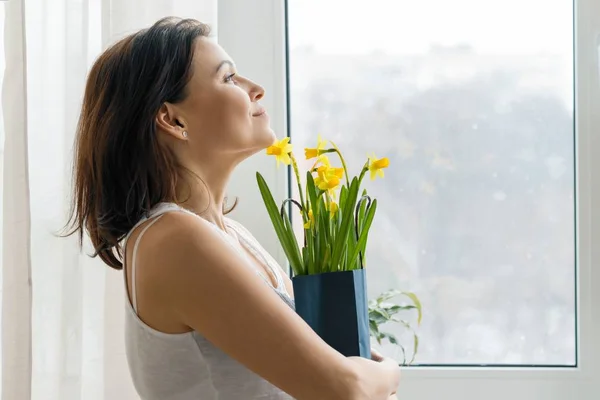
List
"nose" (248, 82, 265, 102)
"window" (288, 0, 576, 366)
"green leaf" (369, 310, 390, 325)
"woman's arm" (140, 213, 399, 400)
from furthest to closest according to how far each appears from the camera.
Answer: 1. "window" (288, 0, 576, 366)
2. "green leaf" (369, 310, 390, 325)
3. "nose" (248, 82, 265, 102)
4. "woman's arm" (140, 213, 399, 400)

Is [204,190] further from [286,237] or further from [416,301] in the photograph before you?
[416,301]

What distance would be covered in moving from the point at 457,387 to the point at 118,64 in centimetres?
101

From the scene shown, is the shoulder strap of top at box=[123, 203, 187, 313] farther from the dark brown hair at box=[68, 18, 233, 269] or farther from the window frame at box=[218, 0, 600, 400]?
the window frame at box=[218, 0, 600, 400]

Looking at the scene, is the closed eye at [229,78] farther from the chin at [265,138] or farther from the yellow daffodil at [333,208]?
the yellow daffodil at [333,208]

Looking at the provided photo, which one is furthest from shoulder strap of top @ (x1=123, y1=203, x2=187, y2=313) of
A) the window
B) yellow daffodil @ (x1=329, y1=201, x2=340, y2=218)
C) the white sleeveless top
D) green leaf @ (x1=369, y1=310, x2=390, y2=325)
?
the window

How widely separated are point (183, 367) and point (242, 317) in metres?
0.14

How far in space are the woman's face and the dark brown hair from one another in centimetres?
2

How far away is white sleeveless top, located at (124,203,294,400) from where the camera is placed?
40.4 inches

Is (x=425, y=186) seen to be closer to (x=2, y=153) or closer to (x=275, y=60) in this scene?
(x=275, y=60)

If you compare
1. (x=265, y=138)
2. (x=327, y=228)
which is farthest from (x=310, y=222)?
(x=265, y=138)

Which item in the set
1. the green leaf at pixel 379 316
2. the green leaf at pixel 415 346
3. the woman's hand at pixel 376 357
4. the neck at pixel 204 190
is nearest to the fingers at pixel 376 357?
the woman's hand at pixel 376 357

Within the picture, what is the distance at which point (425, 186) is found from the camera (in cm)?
172

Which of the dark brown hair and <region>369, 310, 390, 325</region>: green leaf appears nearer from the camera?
the dark brown hair

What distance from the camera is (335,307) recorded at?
1048 millimetres
